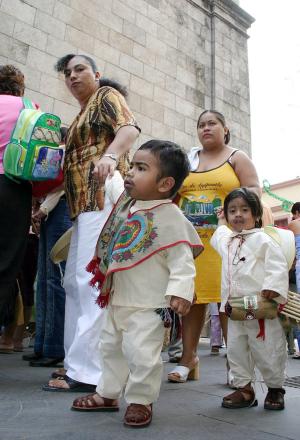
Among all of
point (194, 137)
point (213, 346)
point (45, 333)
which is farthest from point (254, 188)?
point (194, 137)

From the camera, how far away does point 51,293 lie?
124 inches

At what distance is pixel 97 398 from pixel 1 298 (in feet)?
Result: 2.76

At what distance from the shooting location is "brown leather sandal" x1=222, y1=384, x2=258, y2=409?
2119 millimetres

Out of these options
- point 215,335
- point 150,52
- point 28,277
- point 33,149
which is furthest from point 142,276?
point 150,52

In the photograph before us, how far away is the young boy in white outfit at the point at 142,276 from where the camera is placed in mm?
1756

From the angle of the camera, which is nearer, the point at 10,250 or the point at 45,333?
the point at 10,250

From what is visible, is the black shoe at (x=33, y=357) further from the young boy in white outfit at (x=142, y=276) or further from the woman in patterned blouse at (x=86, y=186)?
the young boy in white outfit at (x=142, y=276)

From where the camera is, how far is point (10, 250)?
2.46m

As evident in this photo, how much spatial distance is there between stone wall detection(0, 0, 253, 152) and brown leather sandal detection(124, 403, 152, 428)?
13.9 ft

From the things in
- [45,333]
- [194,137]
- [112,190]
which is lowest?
[45,333]

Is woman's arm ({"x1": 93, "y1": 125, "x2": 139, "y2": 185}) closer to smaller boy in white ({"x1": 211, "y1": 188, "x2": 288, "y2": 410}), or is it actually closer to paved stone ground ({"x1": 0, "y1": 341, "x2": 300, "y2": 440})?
smaller boy in white ({"x1": 211, "y1": 188, "x2": 288, "y2": 410})

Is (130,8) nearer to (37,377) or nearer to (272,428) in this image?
(37,377)

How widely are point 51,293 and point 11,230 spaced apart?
83 cm

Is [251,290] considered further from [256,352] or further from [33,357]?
[33,357]
